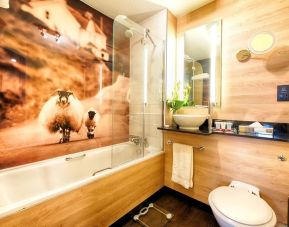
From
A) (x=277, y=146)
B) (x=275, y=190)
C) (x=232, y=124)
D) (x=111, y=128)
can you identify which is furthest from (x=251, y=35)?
(x=111, y=128)

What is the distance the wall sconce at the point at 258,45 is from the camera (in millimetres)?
1529

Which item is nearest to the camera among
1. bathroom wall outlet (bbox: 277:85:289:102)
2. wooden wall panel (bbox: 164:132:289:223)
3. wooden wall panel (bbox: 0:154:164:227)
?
wooden wall panel (bbox: 0:154:164:227)

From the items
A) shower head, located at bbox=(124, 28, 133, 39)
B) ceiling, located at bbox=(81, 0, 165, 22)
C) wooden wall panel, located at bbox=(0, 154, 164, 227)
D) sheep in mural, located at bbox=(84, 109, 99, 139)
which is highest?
ceiling, located at bbox=(81, 0, 165, 22)

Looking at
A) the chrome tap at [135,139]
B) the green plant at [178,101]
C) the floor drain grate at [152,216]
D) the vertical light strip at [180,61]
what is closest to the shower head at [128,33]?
the vertical light strip at [180,61]

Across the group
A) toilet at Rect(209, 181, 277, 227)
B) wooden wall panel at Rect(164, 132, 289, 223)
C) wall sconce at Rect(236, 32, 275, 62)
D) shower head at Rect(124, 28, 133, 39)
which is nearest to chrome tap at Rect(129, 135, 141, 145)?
wooden wall panel at Rect(164, 132, 289, 223)

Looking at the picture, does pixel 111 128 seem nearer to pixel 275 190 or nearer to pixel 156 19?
pixel 156 19

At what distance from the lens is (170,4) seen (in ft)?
6.59

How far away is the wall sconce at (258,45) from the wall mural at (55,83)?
147 centimetres

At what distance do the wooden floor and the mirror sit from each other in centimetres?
123

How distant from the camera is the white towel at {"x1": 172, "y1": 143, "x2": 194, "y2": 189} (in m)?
1.85

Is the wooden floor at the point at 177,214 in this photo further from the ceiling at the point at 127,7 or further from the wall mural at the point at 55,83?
the ceiling at the point at 127,7

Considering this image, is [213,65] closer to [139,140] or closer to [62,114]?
[139,140]

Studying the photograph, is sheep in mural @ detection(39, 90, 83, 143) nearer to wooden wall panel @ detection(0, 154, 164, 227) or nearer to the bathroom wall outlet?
wooden wall panel @ detection(0, 154, 164, 227)

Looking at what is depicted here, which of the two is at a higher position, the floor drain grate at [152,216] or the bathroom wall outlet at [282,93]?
the bathroom wall outlet at [282,93]
